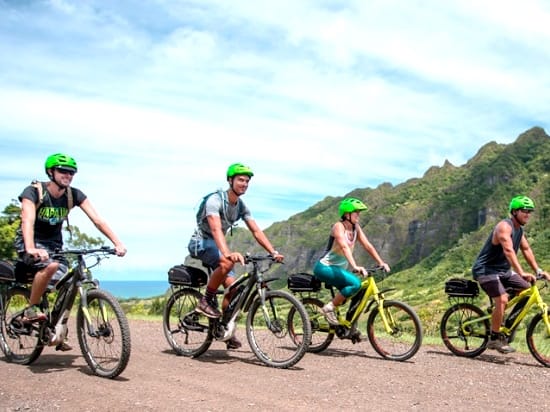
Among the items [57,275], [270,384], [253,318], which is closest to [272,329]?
[253,318]

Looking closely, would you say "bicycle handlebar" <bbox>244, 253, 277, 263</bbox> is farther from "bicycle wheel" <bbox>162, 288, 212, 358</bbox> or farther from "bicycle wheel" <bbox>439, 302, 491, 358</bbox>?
"bicycle wheel" <bbox>439, 302, 491, 358</bbox>

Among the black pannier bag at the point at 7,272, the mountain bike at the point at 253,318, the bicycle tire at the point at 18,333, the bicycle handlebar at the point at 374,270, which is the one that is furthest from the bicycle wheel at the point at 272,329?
the black pannier bag at the point at 7,272

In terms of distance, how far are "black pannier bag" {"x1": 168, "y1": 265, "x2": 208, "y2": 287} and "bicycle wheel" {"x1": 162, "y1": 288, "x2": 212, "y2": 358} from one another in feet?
0.60

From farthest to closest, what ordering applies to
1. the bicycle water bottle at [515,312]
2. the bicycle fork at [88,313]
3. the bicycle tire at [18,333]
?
1. the bicycle water bottle at [515,312]
2. the bicycle tire at [18,333]
3. the bicycle fork at [88,313]

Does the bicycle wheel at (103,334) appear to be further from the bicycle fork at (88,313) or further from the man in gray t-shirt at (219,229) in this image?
the man in gray t-shirt at (219,229)

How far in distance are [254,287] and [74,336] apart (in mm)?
4063

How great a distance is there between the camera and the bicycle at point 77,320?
23.3ft

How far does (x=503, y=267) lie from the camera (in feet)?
32.4

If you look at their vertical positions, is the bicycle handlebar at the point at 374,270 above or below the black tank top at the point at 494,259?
below

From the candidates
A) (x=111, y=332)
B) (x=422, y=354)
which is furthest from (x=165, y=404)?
(x=422, y=354)

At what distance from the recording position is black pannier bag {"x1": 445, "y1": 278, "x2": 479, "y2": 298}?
10.3 meters

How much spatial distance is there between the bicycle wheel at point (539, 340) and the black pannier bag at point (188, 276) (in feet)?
16.3

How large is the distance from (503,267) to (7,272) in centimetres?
736

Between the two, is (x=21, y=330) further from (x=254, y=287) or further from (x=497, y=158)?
(x=497, y=158)
